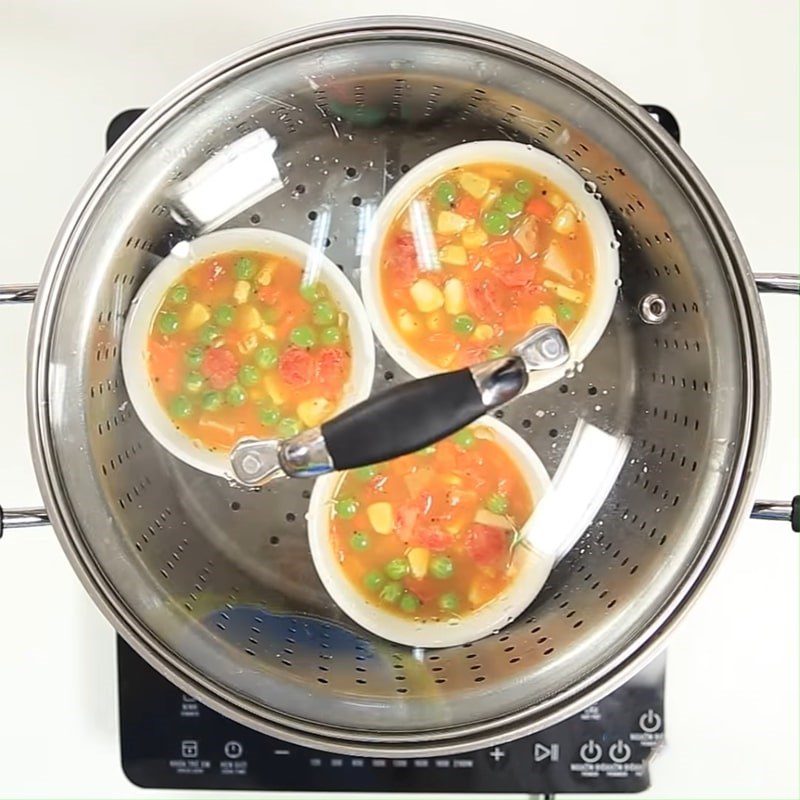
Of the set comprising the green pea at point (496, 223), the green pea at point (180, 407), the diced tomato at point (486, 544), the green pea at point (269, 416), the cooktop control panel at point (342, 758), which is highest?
the green pea at point (496, 223)

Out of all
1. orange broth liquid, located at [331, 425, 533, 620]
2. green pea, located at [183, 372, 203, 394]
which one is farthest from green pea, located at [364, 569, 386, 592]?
green pea, located at [183, 372, 203, 394]

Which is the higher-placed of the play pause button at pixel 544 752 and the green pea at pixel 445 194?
the green pea at pixel 445 194

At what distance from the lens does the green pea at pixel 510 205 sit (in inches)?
32.6

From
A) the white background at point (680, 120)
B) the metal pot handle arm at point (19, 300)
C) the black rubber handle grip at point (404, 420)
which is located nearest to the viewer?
the black rubber handle grip at point (404, 420)

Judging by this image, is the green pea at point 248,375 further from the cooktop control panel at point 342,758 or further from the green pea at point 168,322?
the cooktop control panel at point 342,758

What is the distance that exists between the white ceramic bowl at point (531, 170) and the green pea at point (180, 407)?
0.17 m

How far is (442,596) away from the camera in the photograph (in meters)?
0.83

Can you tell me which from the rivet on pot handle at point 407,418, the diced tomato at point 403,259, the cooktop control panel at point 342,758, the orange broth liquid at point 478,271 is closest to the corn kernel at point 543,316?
the orange broth liquid at point 478,271

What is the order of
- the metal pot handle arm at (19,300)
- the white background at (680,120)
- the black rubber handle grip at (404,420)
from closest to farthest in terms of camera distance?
the black rubber handle grip at (404,420)
the metal pot handle arm at (19,300)
the white background at (680,120)

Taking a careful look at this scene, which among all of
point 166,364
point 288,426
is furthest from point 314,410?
point 166,364

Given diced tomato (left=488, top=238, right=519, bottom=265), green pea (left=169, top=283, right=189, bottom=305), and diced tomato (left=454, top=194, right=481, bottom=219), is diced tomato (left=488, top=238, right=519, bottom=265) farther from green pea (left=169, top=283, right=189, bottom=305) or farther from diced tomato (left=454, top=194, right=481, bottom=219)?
green pea (left=169, top=283, right=189, bottom=305)

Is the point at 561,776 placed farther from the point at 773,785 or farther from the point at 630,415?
the point at 630,415

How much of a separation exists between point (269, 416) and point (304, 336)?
0.24 feet

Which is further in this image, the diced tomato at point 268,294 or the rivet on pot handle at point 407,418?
the diced tomato at point 268,294
